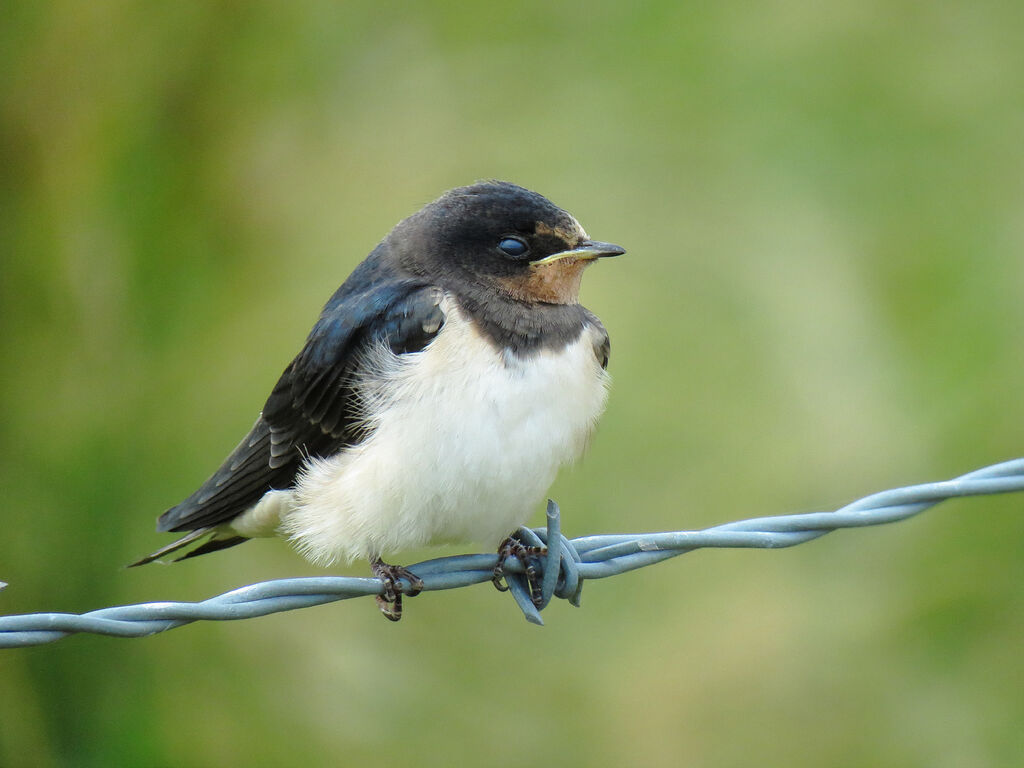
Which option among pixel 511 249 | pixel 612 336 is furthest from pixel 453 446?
pixel 612 336

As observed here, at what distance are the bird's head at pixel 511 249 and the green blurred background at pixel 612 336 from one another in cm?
163

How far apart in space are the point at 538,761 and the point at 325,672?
85cm

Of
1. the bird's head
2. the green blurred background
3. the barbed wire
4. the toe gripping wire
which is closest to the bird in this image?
the bird's head

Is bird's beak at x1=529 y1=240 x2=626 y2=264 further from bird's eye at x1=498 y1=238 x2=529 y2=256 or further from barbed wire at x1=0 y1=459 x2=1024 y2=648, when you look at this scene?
barbed wire at x1=0 y1=459 x2=1024 y2=648

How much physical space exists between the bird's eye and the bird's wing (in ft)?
0.69

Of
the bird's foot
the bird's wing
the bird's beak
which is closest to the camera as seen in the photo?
the bird's foot

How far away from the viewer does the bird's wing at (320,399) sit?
278 cm

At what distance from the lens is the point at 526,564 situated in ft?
8.20

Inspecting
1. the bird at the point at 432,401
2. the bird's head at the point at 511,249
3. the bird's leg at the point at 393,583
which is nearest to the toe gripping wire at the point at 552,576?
the bird at the point at 432,401

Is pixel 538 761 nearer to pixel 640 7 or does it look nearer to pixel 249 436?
pixel 249 436

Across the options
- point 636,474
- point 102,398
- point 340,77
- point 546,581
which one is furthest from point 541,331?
point 340,77

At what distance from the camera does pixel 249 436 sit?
3.14 metres

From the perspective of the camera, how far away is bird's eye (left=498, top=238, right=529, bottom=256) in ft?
9.57

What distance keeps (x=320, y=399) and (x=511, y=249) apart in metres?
0.58
